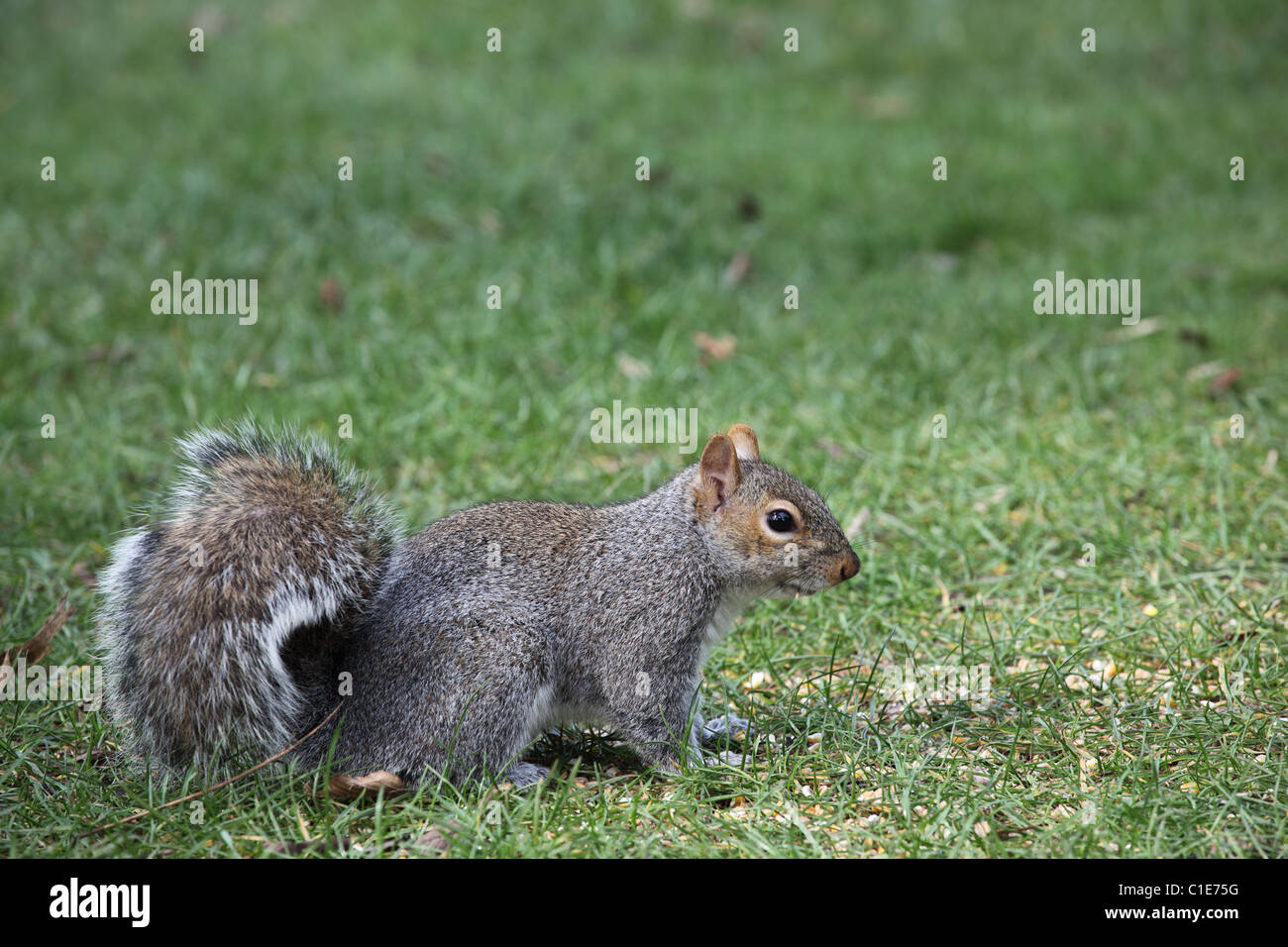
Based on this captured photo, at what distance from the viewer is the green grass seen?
8.55 ft

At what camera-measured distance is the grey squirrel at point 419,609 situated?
250cm

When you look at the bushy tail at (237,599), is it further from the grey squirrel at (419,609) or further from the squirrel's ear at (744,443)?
the squirrel's ear at (744,443)

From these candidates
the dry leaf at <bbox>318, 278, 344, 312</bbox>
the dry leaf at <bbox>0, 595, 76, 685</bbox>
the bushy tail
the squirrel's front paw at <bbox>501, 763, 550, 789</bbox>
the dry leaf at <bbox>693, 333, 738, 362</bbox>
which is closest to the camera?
the bushy tail

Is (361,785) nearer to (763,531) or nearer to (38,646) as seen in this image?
(763,531)

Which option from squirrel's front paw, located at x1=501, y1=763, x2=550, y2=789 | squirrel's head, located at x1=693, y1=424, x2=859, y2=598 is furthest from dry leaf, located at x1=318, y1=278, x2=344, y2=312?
squirrel's front paw, located at x1=501, y1=763, x2=550, y2=789

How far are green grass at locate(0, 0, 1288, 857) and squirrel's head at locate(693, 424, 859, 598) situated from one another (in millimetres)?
328

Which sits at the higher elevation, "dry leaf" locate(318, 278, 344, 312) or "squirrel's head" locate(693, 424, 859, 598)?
"dry leaf" locate(318, 278, 344, 312)

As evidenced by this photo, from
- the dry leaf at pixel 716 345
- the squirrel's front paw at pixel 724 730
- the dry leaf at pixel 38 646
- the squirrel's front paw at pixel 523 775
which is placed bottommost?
the squirrel's front paw at pixel 523 775

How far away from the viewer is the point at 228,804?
8.29 feet

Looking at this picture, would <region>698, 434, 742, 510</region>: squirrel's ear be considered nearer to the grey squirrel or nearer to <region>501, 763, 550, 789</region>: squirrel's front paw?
the grey squirrel

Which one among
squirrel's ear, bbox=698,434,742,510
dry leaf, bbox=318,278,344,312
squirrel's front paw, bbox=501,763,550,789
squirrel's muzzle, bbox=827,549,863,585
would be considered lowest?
squirrel's front paw, bbox=501,763,550,789

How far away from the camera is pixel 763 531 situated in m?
2.83

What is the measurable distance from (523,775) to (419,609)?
0.41 metres

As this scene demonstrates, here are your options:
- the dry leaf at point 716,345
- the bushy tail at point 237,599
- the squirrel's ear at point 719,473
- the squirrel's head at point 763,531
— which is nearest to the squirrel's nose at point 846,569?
the squirrel's head at point 763,531
